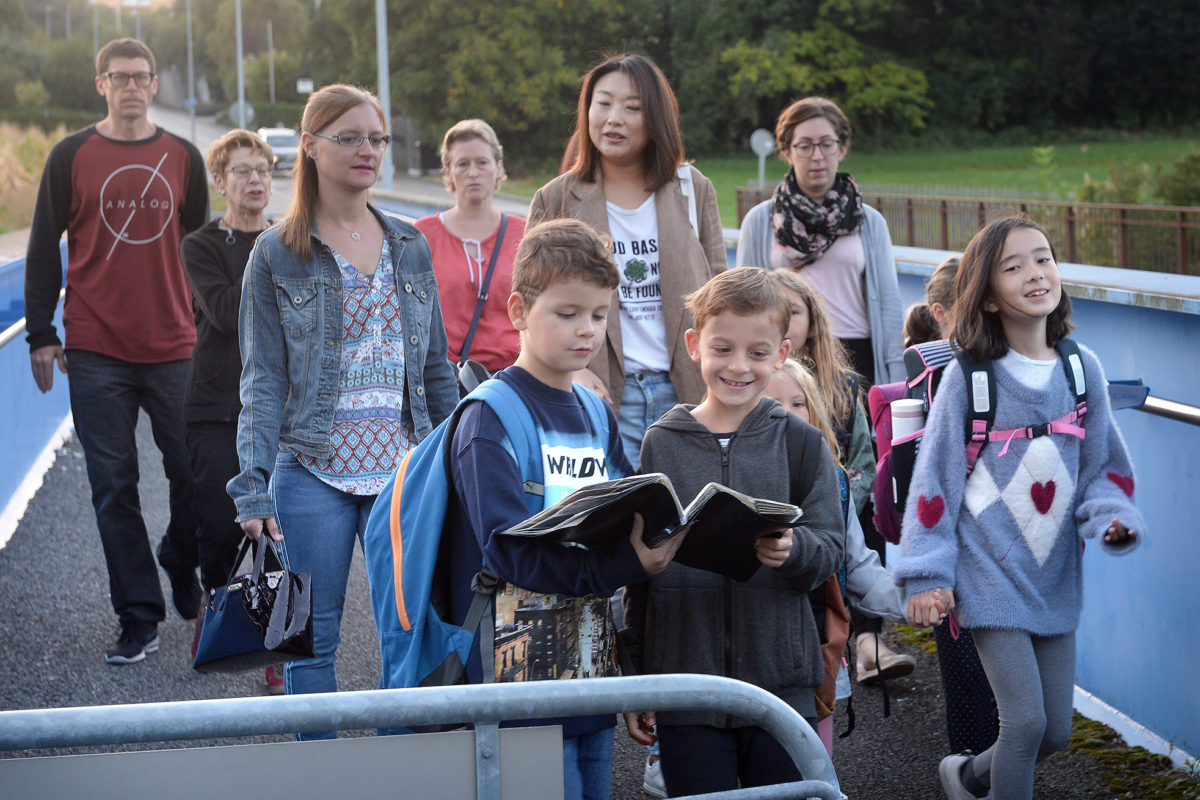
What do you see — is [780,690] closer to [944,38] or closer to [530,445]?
[530,445]

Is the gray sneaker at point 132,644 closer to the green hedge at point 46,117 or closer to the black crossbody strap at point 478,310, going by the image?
the black crossbody strap at point 478,310

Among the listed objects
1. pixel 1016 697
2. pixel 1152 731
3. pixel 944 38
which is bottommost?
pixel 1152 731

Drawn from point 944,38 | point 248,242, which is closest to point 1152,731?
point 248,242

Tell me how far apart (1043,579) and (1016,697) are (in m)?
0.32

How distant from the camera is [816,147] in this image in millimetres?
6004

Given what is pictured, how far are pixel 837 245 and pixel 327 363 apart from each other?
281 centimetres

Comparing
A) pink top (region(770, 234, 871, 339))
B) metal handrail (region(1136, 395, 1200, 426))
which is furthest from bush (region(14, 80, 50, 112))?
metal handrail (region(1136, 395, 1200, 426))

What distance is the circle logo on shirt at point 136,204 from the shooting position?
602cm

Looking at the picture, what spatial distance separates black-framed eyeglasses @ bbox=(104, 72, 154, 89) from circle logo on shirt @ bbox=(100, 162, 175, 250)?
14.0 inches

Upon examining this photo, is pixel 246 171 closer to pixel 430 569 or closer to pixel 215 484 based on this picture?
pixel 215 484

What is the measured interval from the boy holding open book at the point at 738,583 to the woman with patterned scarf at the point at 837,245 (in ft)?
8.90

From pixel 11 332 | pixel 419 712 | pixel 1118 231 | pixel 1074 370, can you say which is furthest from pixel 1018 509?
pixel 1118 231

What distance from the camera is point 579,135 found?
477 cm

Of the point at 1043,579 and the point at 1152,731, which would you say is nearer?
the point at 1043,579
